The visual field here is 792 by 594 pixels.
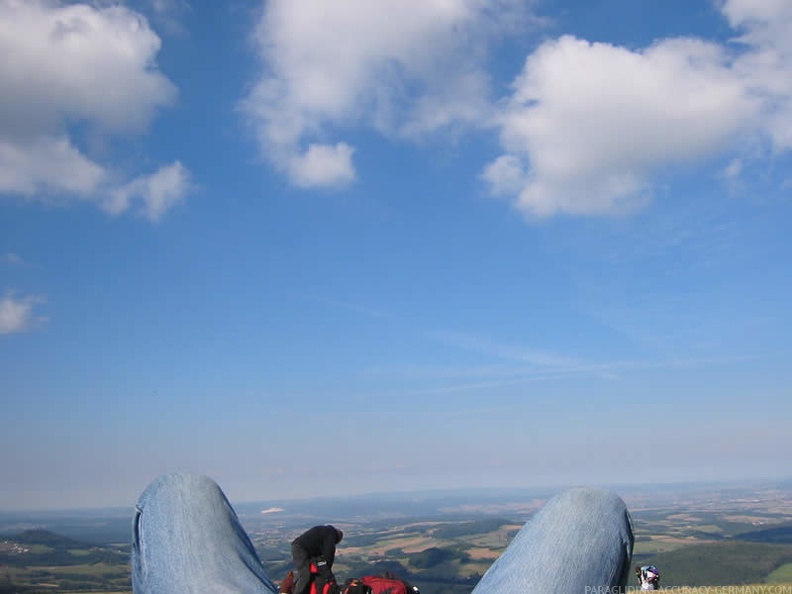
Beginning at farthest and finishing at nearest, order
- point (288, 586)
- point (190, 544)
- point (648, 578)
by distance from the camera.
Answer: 1. point (648, 578)
2. point (190, 544)
3. point (288, 586)

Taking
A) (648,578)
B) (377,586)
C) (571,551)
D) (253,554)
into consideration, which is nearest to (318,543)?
(377,586)

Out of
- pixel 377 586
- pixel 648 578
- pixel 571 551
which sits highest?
pixel 571 551

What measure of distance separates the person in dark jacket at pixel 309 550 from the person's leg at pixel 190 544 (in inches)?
8.5

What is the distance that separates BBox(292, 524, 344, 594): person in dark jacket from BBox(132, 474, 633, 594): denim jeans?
8.7 inches

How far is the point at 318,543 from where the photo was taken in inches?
108

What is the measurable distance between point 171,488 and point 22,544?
245ft

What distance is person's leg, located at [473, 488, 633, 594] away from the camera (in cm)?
250

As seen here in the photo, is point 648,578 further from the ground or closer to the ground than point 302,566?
closer to the ground

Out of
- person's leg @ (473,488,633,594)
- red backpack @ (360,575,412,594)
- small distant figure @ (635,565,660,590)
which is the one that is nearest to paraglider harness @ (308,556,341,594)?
red backpack @ (360,575,412,594)

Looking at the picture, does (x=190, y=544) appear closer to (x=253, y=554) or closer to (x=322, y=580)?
(x=253, y=554)

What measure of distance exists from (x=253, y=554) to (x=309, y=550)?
0.50m

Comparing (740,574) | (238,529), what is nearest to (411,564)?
(740,574)

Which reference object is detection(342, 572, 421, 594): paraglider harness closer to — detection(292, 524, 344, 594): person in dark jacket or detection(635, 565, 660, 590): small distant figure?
detection(292, 524, 344, 594): person in dark jacket

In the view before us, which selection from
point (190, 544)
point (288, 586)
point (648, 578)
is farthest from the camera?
point (648, 578)
